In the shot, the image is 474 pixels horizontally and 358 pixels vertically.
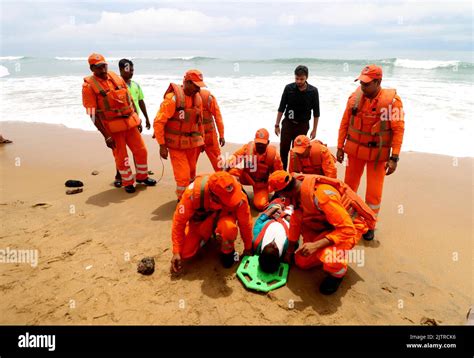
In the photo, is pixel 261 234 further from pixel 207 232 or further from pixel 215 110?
pixel 215 110

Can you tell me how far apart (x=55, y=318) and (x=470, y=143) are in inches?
320

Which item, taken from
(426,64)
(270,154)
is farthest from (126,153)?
(426,64)

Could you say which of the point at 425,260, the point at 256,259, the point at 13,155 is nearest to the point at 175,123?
the point at 256,259

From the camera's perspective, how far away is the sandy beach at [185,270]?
2.66 metres

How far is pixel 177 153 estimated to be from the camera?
4.31 meters

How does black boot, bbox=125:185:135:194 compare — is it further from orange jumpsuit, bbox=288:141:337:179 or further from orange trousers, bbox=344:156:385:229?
orange trousers, bbox=344:156:385:229

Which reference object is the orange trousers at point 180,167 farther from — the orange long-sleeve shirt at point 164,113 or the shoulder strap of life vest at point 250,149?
the shoulder strap of life vest at point 250,149

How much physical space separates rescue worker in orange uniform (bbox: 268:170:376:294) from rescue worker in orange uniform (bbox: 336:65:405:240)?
2.74ft

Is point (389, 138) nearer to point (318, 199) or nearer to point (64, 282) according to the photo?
point (318, 199)

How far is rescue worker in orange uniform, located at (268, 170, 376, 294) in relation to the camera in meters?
2.71

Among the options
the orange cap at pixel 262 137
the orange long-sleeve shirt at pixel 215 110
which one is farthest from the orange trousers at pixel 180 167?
the orange cap at pixel 262 137

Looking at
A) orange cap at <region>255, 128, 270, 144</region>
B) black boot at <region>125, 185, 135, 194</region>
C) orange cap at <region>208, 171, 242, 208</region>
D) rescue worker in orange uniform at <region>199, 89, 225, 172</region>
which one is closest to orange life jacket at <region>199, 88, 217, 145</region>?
rescue worker in orange uniform at <region>199, 89, 225, 172</region>

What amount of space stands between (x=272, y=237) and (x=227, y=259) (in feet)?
1.81

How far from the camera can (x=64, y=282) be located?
2980 millimetres
